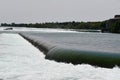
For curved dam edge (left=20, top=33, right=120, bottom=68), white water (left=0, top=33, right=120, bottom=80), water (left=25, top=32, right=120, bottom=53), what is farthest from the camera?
water (left=25, top=32, right=120, bottom=53)

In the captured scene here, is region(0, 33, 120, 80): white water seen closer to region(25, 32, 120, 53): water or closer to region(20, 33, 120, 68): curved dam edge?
region(20, 33, 120, 68): curved dam edge

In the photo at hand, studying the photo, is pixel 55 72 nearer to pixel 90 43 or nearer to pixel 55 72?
pixel 55 72

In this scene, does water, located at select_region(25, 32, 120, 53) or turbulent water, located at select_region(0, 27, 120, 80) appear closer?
turbulent water, located at select_region(0, 27, 120, 80)

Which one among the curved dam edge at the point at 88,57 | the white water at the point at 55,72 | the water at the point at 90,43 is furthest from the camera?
the water at the point at 90,43

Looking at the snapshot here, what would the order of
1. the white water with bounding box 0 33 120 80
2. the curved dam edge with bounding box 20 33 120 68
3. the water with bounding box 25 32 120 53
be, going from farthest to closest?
the water with bounding box 25 32 120 53 < the curved dam edge with bounding box 20 33 120 68 < the white water with bounding box 0 33 120 80

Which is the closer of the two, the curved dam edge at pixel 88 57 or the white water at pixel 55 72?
the white water at pixel 55 72

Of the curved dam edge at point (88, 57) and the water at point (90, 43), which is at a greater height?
the curved dam edge at point (88, 57)

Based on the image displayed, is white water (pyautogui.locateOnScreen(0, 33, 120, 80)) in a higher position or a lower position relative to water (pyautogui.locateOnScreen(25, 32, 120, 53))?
higher

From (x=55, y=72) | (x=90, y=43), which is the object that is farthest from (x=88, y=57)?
(x=90, y=43)

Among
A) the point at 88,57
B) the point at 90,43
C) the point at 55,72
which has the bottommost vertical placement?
the point at 90,43

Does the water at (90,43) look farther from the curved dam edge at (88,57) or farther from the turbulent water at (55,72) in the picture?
the turbulent water at (55,72)

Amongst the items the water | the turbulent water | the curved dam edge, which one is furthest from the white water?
the water

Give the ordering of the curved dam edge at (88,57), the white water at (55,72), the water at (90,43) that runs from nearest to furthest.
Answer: the white water at (55,72)
the curved dam edge at (88,57)
the water at (90,43)

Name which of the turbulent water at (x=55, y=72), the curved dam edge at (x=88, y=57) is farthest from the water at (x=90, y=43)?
the turbulent water at (x=55, y=72)
